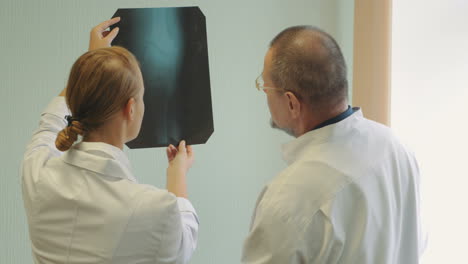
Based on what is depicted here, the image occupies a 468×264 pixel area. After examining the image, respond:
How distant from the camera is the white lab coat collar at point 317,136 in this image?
44.9 inches

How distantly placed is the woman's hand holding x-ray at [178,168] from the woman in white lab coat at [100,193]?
7.9 inches

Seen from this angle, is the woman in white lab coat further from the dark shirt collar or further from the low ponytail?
the dark shirt collar

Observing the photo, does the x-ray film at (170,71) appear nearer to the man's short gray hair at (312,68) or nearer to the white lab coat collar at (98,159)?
the white lab coat collar at (98,159)

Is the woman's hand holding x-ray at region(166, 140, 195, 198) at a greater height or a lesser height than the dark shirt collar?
lesser

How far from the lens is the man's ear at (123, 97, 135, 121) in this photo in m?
1.16

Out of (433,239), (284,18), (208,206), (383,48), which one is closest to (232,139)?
(208,206)

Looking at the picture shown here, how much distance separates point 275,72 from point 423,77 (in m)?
1.08

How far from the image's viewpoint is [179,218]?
116cm

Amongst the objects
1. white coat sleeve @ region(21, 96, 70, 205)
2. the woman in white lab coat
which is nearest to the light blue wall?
white coat sleeve @ region(21, 96, 70, 205)

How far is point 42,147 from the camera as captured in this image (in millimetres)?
1264

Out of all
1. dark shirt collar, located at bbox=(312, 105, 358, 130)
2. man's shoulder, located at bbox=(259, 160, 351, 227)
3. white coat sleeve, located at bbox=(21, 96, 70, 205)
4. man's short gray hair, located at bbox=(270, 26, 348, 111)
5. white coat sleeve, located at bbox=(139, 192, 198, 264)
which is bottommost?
white coat sleeve, located at bbox=(139, 192, 198, 264)

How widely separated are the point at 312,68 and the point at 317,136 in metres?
0.14

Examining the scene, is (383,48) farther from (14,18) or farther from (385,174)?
(14,18)

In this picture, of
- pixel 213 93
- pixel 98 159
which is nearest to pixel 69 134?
pixel 98 159
